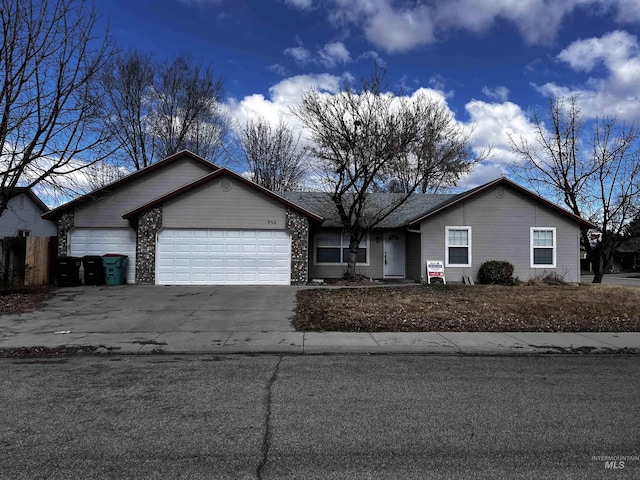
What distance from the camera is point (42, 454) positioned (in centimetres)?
377

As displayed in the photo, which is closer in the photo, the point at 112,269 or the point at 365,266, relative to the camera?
the point at 112,269

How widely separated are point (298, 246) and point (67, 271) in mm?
8859

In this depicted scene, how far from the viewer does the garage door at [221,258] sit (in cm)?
1741

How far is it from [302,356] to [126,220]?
14014 millimetres

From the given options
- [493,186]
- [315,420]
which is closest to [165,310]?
[315,420]

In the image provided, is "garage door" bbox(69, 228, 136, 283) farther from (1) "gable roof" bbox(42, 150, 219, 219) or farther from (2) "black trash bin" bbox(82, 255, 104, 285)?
(2) "black trash bin" bbox(82, 255, 104, 285)

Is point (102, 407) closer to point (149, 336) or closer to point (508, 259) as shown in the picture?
point (149, 336)

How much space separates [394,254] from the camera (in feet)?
70.5

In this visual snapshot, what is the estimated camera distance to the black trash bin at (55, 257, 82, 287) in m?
16.9

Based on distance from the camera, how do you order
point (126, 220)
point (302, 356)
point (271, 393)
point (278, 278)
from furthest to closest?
point (126, 220)
point (278, 278)
point (302, 356)
point (271, 393)

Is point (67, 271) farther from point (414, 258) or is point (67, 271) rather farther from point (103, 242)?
point (414, 258)

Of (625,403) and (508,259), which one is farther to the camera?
(508,259)

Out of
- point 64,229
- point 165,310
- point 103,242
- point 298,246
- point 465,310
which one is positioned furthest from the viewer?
point 103,242

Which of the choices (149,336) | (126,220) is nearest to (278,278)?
(126,220)
